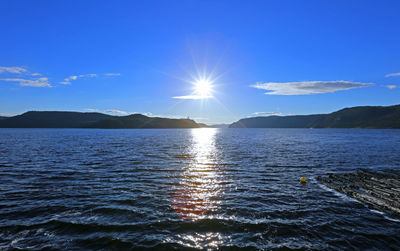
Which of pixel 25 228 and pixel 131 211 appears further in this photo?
pixel 131 211

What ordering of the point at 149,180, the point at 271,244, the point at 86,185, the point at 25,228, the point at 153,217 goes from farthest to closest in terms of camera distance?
the point at 149,180, the point at 86,185, the point at 153,217, the point at 25,228, the point at 271,244

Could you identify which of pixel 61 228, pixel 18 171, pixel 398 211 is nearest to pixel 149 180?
pixel 61 228

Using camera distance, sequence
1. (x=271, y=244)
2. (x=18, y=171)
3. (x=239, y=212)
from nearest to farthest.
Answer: (x=271, y=244), (x=239, y=212), (x=18, y=171)

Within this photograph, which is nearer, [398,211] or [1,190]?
[398,211]

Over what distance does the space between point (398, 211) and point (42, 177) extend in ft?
115

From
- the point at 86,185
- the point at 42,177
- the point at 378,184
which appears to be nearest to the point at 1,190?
the point at 42,177

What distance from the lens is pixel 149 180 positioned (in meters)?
24.3

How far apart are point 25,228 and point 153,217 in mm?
7558

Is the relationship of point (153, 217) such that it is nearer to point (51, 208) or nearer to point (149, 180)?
point (51, 208)

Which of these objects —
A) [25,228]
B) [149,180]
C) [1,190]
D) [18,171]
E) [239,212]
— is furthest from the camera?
[18,171]

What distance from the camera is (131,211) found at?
1516 cm

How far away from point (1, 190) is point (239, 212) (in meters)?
22.3

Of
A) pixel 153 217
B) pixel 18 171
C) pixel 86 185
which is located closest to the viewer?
pixel 153 217

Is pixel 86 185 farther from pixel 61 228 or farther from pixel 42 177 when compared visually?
pixel 61 228
